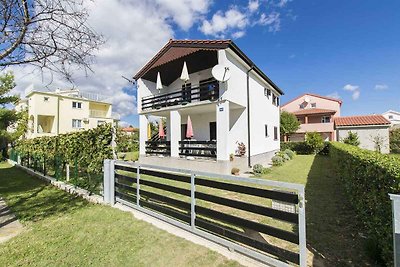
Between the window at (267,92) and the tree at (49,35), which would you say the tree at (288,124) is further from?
the tree at (49,35)

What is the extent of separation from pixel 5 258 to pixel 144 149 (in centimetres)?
1351

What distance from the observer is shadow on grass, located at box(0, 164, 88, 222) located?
18.7ft

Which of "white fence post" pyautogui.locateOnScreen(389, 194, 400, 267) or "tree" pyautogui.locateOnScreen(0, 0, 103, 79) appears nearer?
"white fence post" pyautogui.locateOnScreen(389, 194, 400, 267)

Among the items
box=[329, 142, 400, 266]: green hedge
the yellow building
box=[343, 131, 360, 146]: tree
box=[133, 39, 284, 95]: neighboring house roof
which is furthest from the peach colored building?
box=[329, 142, 400, 266]: green hedge

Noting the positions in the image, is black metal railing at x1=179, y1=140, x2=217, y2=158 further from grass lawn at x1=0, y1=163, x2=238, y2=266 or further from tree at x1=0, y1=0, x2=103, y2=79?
tree at x1=0, y1=0, x2=103, y2=79

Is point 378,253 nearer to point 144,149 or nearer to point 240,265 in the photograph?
point 240,265

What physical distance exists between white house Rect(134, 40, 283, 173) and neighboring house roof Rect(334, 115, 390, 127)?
1274 cm

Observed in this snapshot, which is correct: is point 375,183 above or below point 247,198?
above

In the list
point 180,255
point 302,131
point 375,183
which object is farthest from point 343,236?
point 302,131

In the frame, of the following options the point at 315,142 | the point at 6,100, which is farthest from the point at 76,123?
the point at 315,142

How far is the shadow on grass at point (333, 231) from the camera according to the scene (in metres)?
3.46

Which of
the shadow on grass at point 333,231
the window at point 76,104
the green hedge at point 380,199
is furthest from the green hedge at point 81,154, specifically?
the window at point 76,104

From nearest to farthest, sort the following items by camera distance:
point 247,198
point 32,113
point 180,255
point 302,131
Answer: point 180,255 → point 247,198 → point 32,113 → point 302,131

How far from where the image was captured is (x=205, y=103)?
1266cm
